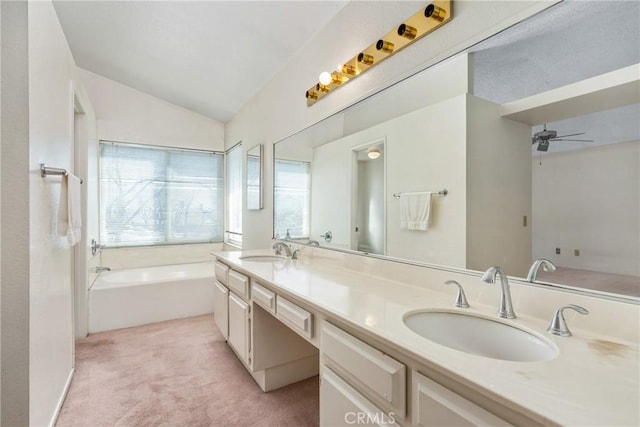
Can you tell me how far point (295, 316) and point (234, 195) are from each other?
295cm

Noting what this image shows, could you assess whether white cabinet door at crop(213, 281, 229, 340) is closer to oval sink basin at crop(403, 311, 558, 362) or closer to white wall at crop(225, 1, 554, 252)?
white wall at crop(225, 1, 554, 252)

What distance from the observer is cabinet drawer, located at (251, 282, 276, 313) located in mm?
1548

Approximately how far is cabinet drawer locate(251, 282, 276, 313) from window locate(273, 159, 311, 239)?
728 millimetres

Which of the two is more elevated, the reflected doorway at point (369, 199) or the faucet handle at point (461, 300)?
the reflected doorway at point (369, 199)

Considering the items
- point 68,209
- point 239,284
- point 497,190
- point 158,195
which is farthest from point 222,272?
point 158,195

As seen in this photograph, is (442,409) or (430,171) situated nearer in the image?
(442,409)

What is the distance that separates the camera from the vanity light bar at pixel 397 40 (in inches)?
49.2

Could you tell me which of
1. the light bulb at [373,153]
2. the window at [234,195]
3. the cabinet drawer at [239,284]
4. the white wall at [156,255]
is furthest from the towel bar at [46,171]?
the white wall at [156,255]

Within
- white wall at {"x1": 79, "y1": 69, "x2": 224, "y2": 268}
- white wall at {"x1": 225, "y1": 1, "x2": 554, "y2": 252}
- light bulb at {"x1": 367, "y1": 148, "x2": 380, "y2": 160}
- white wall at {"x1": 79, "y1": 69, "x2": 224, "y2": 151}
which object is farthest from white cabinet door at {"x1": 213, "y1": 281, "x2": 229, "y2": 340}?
white wall at {"x1": 79, "y1": 69, "x2": 224, "y2": 151}

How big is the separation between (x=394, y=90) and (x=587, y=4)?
2.50ft

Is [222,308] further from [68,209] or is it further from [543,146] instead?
[543,146]

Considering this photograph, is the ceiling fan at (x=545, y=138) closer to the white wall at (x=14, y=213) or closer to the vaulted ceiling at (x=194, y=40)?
the vaulted ceiling at (x=194, y=40)

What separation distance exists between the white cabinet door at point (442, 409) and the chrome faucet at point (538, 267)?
558mm

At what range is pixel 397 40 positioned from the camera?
1.47 meters
